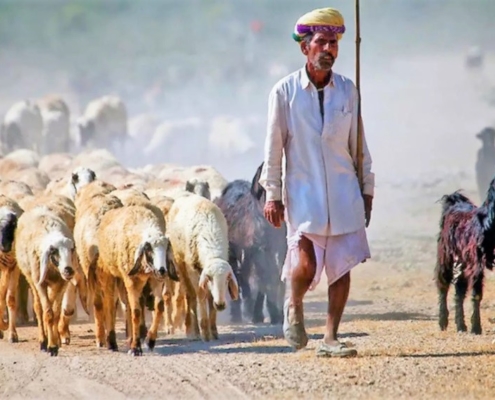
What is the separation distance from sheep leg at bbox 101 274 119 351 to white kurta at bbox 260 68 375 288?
345 centimetres

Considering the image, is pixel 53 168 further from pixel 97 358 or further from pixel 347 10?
pixel 97 358

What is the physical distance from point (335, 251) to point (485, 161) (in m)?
16.9

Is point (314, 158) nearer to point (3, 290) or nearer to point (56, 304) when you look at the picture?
point (56, 304)

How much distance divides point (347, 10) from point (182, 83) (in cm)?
523

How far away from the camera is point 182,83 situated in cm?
3088

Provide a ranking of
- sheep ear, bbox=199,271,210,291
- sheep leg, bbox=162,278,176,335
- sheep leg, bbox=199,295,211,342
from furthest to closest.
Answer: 1. sheep leg, bbox=162,278,176,335
2. sheep leg, bbox=199,295,211,342
3. sheep ear, bbox=199,271,210,291

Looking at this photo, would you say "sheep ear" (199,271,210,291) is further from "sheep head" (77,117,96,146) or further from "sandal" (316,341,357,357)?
"sheep head" (77,117,96,146)

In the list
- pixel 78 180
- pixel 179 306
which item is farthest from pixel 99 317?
pixel 78 180

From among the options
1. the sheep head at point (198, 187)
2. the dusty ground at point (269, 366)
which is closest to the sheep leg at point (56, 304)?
the dusty ground at point (269, 366)

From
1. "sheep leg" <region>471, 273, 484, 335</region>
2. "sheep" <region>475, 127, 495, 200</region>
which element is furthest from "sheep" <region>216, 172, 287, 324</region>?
"sheep" <region>475, 127, 495, 200</region>

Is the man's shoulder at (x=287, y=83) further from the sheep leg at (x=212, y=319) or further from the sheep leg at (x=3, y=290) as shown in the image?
the sheep leg at (x=3, y=290)

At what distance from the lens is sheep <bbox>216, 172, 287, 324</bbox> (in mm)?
16828

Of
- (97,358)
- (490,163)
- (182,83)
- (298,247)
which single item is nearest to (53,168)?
(182,83)

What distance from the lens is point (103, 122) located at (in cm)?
3244
